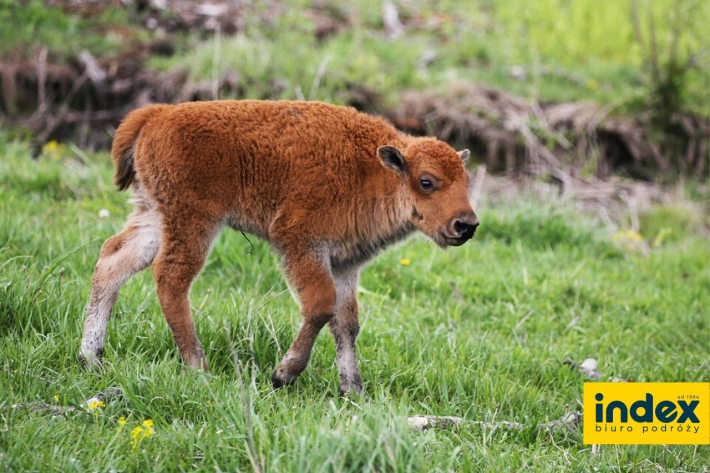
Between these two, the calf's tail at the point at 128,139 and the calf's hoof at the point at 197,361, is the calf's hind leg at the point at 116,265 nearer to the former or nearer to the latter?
the calf's tail at the point at 128,139

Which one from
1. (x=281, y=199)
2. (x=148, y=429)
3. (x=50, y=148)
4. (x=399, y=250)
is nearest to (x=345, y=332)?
(x=281, y=199)

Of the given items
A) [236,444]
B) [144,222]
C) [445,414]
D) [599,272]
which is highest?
[144,222]

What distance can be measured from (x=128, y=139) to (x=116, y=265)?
80cm

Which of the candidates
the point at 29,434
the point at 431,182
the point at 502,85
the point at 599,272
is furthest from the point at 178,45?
the point at 29,434

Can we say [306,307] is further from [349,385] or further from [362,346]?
[362,346]

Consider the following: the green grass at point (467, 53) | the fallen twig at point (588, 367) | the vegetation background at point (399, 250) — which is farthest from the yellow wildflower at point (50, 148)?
the fallen twig at point (588, 367)

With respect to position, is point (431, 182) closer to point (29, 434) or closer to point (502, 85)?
point (29, 434)

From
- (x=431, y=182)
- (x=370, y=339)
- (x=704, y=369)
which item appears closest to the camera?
(x=431, y=182)

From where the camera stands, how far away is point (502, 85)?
475 inches

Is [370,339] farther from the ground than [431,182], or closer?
closer

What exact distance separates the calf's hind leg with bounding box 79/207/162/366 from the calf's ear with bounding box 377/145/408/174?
4.63ft

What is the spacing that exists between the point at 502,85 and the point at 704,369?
6832 millimetres

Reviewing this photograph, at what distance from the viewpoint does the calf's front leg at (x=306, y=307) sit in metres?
4.71

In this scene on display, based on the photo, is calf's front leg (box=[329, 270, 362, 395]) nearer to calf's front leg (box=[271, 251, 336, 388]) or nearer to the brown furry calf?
the brown furry calf
